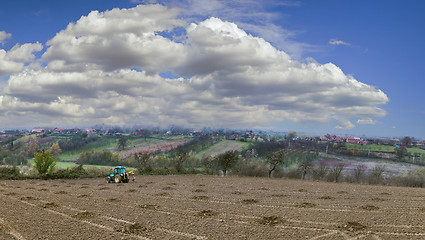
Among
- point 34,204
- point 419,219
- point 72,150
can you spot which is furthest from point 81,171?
point 72,150

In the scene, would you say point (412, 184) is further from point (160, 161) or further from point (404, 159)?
point (404, 159)

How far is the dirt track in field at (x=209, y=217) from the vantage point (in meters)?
12.7

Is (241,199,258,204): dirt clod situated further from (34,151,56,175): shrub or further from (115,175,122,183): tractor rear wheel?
(34,151,56,175): shrub

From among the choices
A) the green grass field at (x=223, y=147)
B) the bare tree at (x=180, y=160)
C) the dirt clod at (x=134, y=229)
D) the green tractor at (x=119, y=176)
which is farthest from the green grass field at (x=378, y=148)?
the dirt clod at (x=134, y=229)

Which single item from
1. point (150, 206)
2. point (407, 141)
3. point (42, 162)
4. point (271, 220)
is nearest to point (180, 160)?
point (42, 162)

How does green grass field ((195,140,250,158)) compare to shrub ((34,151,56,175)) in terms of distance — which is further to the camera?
green grass field ((195,140,250,158))

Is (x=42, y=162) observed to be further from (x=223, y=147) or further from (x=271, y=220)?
(x=223, y=147)

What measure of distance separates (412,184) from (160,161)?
7125cm

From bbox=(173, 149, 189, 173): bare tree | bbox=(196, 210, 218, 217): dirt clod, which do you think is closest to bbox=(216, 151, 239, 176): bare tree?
bbox=(173, 149, 189, 173): bare tree

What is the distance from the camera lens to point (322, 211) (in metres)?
17.0

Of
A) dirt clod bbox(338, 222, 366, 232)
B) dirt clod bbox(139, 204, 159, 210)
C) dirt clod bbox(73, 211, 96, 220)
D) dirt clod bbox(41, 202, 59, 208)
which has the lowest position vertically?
dirt clod bbox(41, 202, 59, 208)

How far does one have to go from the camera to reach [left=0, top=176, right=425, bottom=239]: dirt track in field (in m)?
12.7

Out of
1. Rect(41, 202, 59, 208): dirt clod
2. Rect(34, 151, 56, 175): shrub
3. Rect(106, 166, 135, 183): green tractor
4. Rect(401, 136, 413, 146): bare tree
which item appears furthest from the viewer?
Rect(401, 136, 413, 146): bare tree

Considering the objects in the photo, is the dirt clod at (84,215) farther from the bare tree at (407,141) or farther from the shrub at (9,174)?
the bare tree at (407,141)
